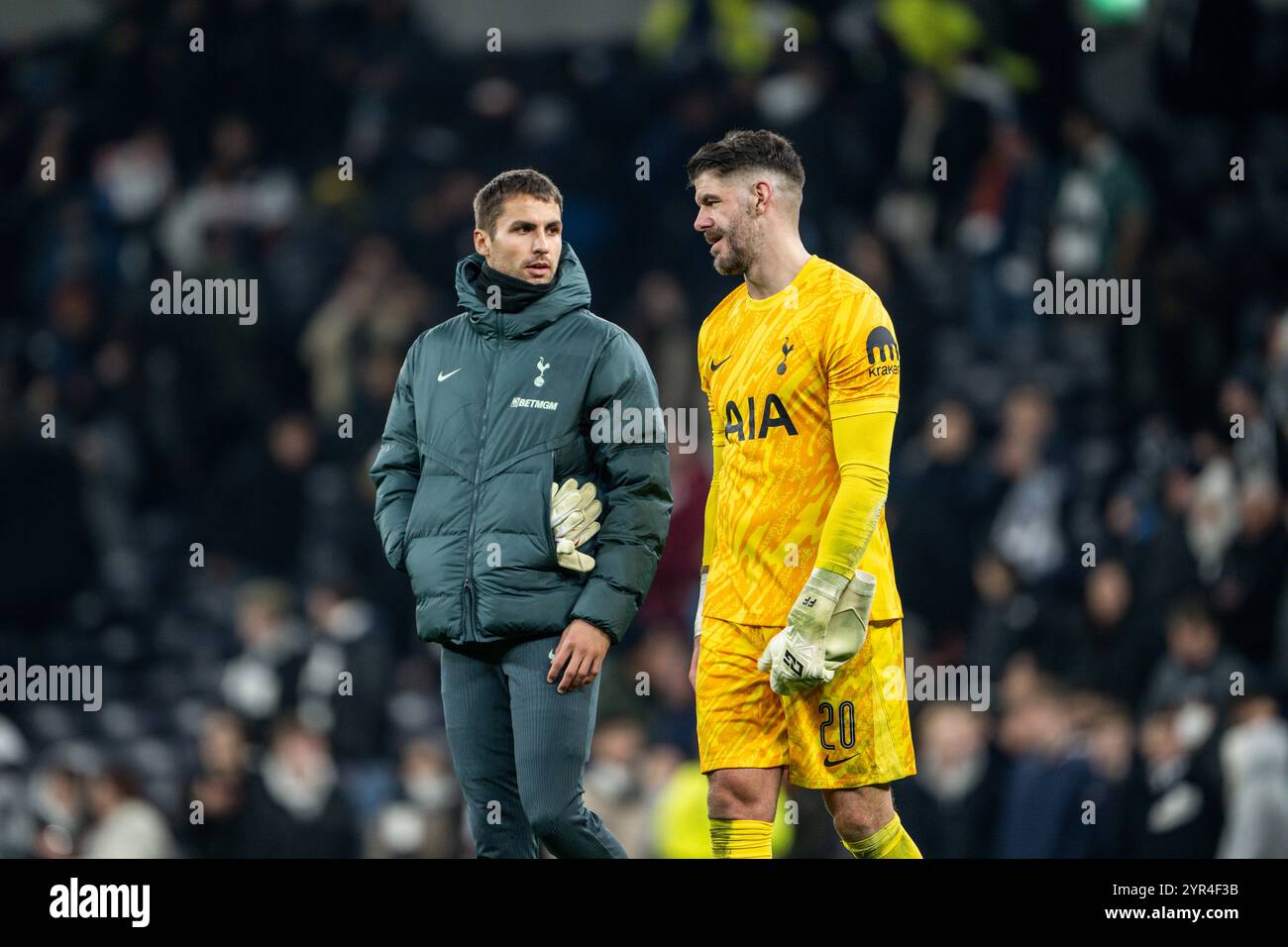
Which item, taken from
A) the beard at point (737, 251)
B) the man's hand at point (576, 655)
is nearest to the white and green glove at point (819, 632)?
the man's hand at point (576, 655)

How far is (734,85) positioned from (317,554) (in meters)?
3.87

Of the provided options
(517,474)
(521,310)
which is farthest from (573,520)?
(521,310)

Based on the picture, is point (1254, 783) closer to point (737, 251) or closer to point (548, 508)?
point (737, 251)

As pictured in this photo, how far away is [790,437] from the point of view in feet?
18.9

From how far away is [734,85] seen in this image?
42.9 ft

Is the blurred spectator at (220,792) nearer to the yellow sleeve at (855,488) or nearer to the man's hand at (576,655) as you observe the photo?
the man's hand at (576,655)

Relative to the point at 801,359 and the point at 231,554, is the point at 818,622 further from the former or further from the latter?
the point at 231,554

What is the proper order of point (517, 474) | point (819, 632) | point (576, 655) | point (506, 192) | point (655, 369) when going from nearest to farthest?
point (819, 632) < point (576, 655) < point (517, 474) < point (506, 192) < point (655, 369)

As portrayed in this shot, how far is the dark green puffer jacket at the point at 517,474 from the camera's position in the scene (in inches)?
223

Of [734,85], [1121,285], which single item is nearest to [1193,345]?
[1121,285]

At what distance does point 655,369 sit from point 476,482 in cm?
531

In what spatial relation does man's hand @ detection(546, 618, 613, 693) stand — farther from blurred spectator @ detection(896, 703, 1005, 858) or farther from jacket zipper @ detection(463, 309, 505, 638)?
blurred spectator @ detection(896, 703, 1005, 858)
